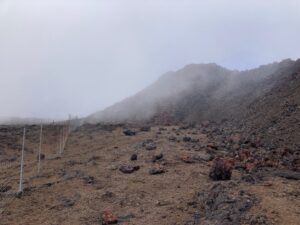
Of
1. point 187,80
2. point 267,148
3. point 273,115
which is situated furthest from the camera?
point 187,80

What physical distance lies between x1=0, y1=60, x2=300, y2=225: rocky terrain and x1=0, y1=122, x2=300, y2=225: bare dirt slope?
0.08ft

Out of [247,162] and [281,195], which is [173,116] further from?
[281,195]

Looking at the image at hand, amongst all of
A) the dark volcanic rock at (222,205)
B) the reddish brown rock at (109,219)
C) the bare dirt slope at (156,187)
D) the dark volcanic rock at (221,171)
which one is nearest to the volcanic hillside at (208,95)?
the bare dirt slope at (156,187)

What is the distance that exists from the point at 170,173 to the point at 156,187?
122 centimetres

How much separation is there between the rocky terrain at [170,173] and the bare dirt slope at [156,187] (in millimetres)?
23

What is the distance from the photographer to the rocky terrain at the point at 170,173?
985 cm

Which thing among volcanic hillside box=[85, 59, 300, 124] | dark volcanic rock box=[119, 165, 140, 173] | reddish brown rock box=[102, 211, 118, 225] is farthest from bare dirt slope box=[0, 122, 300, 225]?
volcanic hillside box=[85, 59, 300, 124]

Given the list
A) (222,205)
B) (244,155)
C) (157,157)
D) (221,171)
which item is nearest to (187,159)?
(157,157)

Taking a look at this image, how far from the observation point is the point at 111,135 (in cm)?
2375

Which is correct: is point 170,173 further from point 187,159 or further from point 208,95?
point 208,95

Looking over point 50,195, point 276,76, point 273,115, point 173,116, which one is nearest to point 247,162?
point 50,195

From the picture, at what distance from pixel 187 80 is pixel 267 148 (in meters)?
25.1

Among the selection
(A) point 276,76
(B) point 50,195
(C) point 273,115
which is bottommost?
(B) point 50,195

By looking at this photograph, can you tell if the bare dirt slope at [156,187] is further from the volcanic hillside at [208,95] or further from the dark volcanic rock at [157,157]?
the volcanic hillside at [208,95]
